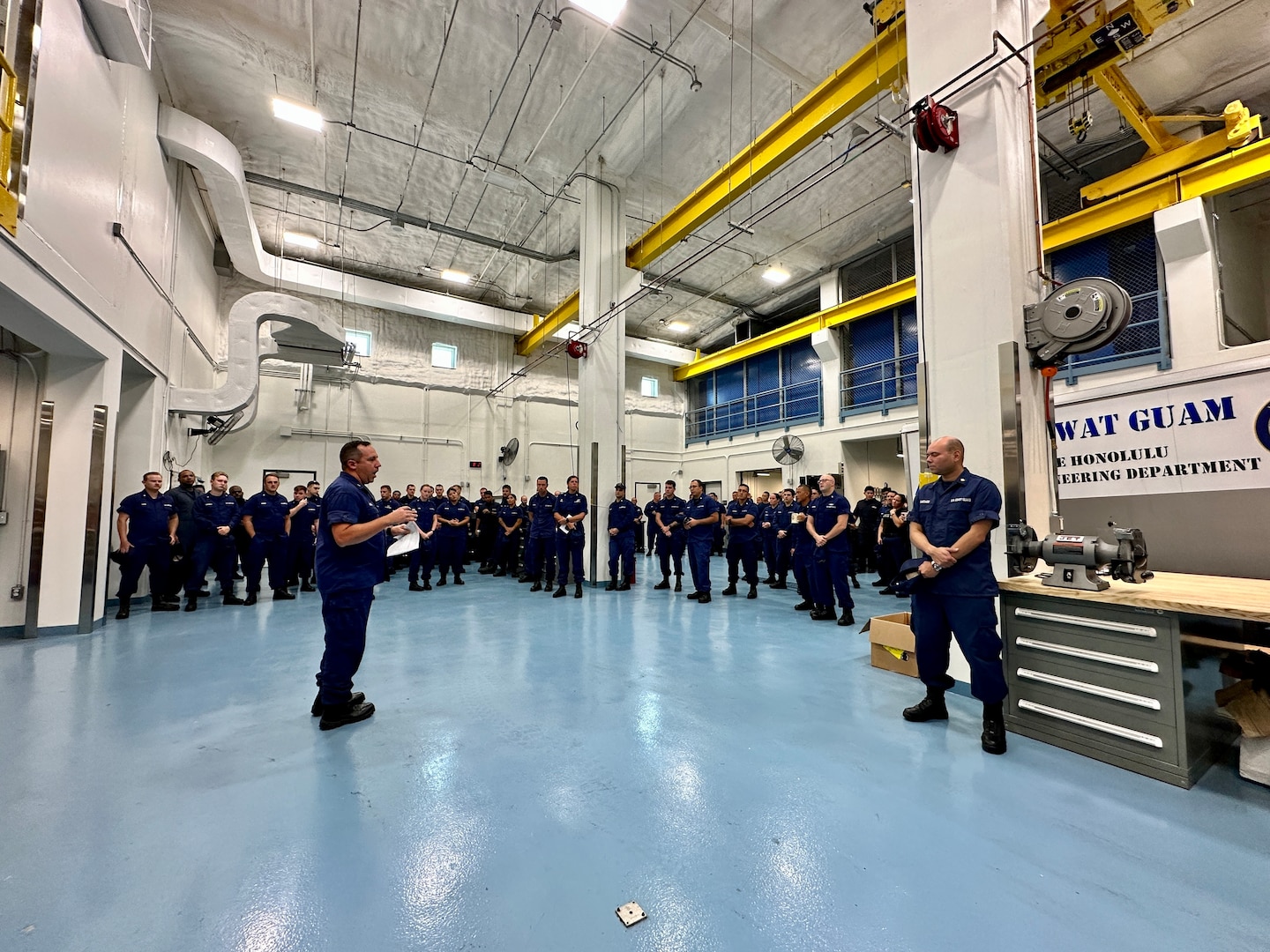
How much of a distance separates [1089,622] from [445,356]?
13.0 meters

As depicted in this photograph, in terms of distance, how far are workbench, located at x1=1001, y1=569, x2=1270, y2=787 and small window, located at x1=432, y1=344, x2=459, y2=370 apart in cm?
1246

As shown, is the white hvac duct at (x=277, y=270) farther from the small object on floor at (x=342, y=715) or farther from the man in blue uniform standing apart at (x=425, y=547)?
the small object on floor at (x=342, y=715)

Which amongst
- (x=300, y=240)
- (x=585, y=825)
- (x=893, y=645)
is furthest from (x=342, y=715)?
(x=300, y=240)

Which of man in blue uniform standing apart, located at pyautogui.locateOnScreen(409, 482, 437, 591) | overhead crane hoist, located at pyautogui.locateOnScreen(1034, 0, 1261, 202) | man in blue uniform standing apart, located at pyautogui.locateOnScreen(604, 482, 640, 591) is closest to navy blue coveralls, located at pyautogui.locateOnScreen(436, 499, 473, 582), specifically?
man in blue uniform standing apart, located at pyautogui.locateOnScreen(409, 482, 437, 591)

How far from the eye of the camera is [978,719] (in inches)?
115

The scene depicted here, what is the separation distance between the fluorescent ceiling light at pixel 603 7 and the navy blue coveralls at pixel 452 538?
21.7 feet

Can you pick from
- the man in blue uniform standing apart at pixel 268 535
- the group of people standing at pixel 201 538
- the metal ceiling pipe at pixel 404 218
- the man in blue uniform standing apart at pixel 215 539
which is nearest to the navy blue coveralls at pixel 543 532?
the group of people standing at pixel 201 538

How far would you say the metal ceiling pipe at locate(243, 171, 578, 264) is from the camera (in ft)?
27.3

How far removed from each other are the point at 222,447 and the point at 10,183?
8165mm

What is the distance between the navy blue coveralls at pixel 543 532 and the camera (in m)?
7.36

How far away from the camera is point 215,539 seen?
6176mm

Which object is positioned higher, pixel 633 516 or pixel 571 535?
pixel 633 516

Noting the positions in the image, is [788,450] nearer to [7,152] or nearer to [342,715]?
[342,715]

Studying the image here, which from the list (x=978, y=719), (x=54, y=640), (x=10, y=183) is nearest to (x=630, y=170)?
(x=10, y=183)
